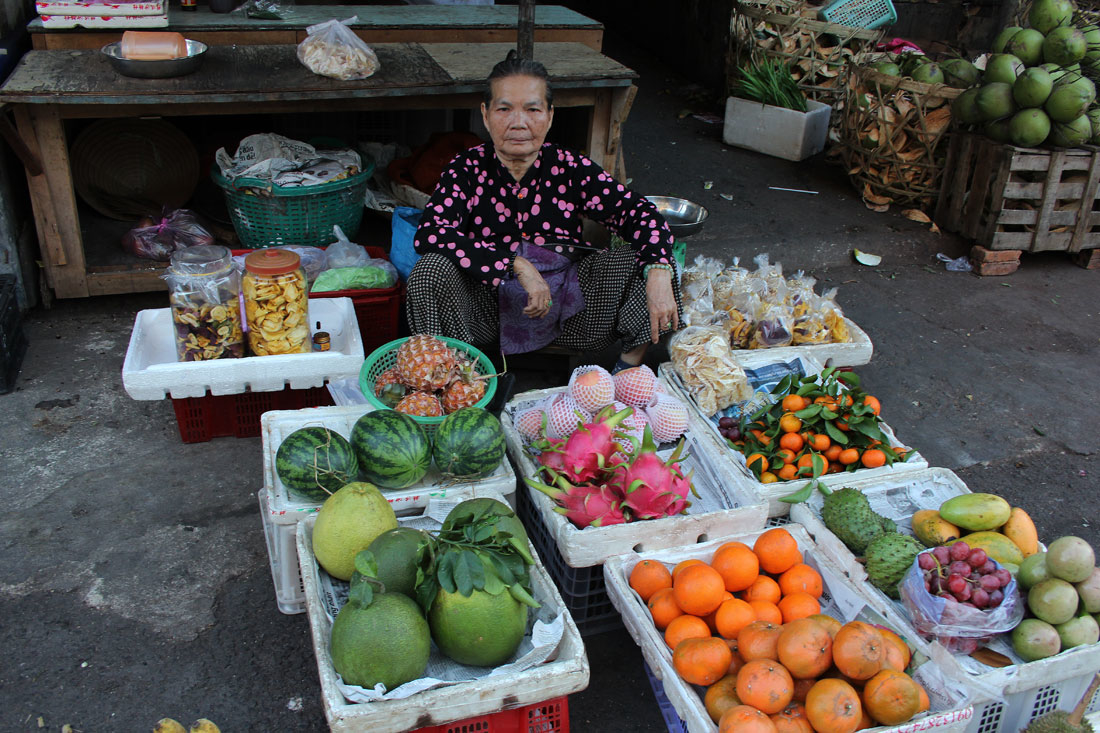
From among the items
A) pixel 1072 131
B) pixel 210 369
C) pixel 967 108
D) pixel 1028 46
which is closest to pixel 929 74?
pixel 967 108

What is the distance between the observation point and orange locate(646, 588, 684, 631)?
205cm

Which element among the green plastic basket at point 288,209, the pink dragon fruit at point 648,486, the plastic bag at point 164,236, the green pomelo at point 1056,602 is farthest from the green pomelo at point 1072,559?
the plastic bag at point 164,236

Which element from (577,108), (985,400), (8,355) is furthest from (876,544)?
(8,355)

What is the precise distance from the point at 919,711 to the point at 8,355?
3.40m

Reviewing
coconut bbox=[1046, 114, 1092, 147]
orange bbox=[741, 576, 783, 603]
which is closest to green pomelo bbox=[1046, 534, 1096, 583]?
orange bbox=[741, 576, 783, 603]

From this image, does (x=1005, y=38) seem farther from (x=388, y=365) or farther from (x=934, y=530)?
(x=388, y=365)

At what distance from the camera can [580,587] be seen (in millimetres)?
2322

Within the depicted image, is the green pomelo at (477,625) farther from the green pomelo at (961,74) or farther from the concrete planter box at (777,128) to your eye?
the concrete planter box at (777,128)

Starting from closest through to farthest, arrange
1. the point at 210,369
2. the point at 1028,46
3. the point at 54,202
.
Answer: the point at 210,369, the point at 54,202, the point at 1028,46

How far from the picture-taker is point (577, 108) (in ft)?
14.6

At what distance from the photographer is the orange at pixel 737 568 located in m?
2.10

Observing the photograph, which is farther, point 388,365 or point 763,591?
point 388,365

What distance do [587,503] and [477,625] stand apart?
533 millimetres

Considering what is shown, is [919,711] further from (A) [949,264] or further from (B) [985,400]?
(A) [949,264]
